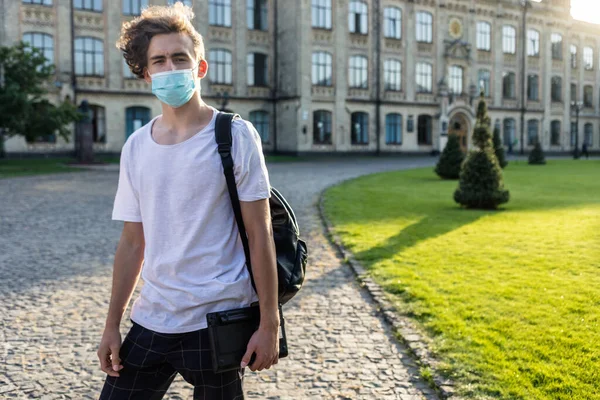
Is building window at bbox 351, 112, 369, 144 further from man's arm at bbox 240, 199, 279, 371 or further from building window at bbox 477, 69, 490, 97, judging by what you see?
man's arm at bbox 240, 199, 279, 371

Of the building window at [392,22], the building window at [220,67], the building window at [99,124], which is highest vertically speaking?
the building window at [392,22]

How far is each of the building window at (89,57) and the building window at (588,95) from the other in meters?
43.6

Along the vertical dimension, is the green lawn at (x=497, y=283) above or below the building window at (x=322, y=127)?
below

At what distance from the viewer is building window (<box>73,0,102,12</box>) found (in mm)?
35844

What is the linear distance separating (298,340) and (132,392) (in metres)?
3.01

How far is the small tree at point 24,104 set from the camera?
25.5m

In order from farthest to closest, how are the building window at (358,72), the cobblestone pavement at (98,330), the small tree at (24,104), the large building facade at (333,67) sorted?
the building window at (358,72) < the large building facade at (333,67) < the small tree at (24,104) < the cobblestone pavement at (98,330)

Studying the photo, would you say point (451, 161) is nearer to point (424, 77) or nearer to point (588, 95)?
point (424, 77)

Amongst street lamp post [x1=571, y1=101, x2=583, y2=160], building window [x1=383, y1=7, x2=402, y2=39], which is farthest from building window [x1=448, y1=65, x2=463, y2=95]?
street lamp post [x1=571, y1=101, x2=583, y2=160]

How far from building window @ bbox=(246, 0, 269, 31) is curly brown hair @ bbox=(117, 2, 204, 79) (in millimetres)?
39803

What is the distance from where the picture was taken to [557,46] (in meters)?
54.4

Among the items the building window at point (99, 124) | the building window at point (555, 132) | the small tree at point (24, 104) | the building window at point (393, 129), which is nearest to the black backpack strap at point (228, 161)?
the small tree at point (24, 104)

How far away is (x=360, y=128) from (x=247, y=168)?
135 ft

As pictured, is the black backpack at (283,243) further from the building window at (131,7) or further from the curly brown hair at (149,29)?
the building window at (131,7)
